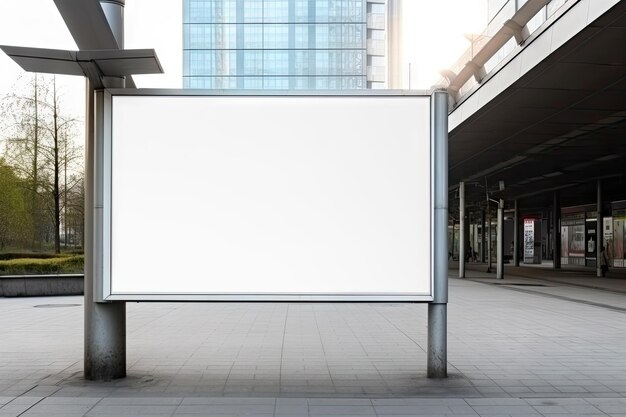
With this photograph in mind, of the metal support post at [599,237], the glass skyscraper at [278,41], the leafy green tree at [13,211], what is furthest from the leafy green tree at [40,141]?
the glass skyscraper at [278,41]

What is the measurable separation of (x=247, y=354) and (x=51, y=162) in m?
22.2

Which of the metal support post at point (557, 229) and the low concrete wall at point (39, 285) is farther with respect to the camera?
the metal support post at point (557, 229)

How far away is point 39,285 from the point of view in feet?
59.7

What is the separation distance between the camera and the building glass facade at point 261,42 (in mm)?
89125

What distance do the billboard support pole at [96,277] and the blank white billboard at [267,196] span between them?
0.46ft

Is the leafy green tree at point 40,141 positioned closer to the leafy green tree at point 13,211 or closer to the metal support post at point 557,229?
the leafy green tree at point 13,211

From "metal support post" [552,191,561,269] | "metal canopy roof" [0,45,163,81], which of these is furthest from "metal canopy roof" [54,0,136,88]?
"metal support post" [552,191,561,269]

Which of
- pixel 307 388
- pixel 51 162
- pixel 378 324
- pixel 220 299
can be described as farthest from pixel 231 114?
pixel 51 162

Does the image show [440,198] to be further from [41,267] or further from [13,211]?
[13,211]

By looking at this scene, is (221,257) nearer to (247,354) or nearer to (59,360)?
(247,354)

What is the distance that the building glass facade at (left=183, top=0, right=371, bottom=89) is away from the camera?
89.1 metres

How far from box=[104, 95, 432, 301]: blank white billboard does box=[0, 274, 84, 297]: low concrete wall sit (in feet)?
41.4

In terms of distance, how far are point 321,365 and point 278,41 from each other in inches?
3423

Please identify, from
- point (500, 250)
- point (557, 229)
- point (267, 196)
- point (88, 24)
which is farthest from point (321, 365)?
point (557, 229)
